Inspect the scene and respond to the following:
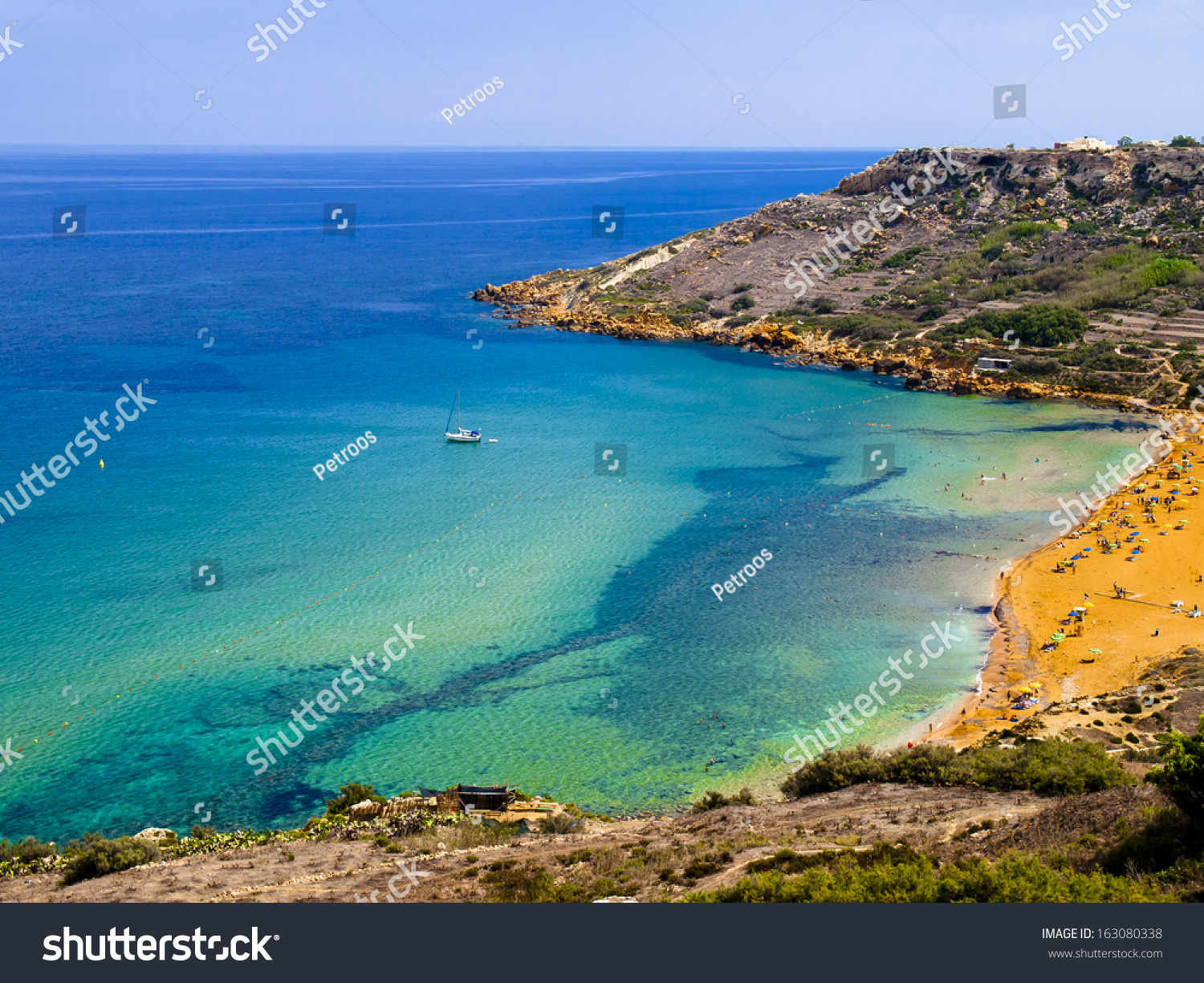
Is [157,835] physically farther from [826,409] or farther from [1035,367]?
[1035,367]

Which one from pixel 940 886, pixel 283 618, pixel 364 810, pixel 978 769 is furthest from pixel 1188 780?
pixel 283 618

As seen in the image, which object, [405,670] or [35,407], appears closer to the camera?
[405,670]

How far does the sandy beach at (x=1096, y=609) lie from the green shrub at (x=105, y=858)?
63.4 feet

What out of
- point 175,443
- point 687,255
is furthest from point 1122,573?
point 687,255

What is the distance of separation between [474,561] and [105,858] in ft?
70.0

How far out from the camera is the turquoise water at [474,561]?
26.8m

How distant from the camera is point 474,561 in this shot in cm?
3953

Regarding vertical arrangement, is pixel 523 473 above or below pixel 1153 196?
below

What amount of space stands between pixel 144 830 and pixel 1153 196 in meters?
89.4

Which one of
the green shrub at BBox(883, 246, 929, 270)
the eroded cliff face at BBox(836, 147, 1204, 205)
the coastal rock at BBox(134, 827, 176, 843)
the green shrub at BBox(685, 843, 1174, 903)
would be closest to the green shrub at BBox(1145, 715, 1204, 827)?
the green shrub at BBox(685, 843, 1174, 903)

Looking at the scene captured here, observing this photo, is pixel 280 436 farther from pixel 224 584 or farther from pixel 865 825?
pixel 865 825

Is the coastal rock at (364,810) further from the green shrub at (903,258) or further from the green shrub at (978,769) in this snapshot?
the green shrub at (903,258)

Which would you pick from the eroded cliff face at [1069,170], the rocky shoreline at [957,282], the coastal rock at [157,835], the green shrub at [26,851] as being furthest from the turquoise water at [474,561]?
the eroded cliff face at [1069,170]

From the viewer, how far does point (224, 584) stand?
119 ft
